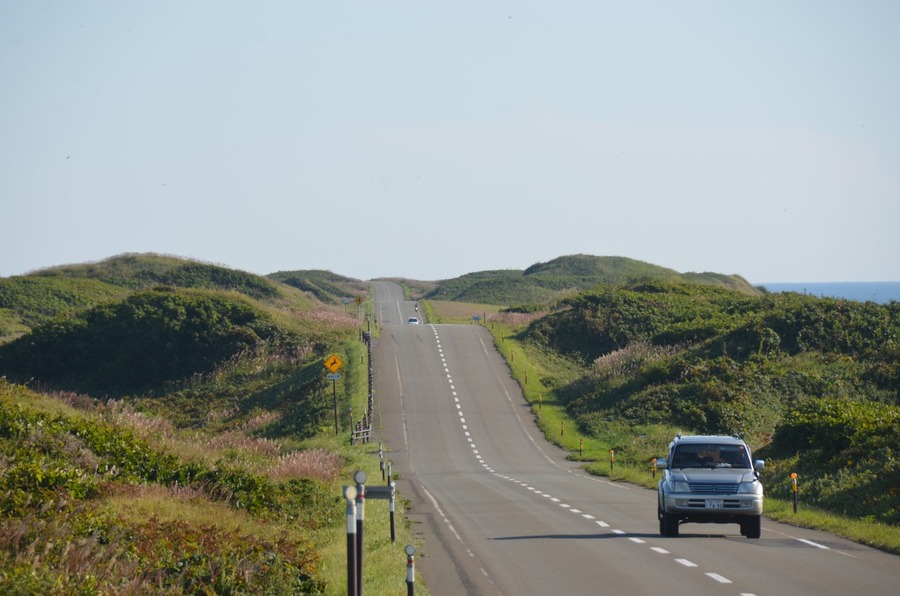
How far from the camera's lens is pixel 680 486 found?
883 inches

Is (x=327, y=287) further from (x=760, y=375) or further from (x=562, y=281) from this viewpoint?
(x=760, y=375)

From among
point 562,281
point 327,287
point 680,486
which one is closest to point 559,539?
point 680,486

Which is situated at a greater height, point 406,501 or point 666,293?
point 666,293

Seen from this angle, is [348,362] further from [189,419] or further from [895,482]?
[895,482]

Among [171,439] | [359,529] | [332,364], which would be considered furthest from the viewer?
[332,364]

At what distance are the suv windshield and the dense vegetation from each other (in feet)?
30.7

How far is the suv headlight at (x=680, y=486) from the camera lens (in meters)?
22.4

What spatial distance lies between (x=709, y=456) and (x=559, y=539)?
389 cm

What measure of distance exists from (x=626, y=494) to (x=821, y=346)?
104 feet

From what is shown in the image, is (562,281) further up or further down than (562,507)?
further up

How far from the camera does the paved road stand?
16.8 meters

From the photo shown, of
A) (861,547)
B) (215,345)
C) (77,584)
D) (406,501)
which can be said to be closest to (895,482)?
(861,547)

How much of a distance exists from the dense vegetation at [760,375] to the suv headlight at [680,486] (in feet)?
36.6

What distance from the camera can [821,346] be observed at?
203ft
